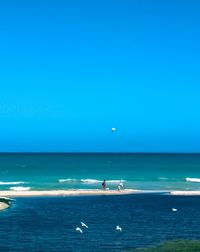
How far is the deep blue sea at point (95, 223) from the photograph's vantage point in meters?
36.6

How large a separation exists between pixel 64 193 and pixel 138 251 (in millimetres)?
32554

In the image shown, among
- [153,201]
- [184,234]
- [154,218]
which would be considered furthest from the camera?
[153,201]

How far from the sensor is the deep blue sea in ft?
120

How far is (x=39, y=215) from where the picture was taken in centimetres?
4775

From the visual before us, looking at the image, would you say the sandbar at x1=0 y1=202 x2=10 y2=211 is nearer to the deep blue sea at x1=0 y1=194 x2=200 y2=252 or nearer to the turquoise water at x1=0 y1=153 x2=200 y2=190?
the deep blue sea at x1=0 y1=194 x2=200 y2=252

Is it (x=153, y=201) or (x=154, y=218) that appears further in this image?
(x=153, y=201)

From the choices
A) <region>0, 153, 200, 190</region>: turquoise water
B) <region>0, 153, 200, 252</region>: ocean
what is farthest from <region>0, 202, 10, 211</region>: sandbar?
<region>0, 153, 200, 190</region>: turquoise water

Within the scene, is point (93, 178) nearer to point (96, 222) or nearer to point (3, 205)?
point (3, 205)

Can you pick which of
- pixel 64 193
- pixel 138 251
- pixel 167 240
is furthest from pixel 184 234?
pixel 64 193

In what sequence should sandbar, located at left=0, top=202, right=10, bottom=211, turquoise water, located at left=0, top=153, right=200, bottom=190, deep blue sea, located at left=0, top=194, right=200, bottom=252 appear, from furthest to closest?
turquoise water, located at left=0, top=153, right=200, bottom=190, sandbar, located at left=0, top=202, right=10, bottom=211, deep blue sea, located at left=0, top=194, right=200, bottom=252

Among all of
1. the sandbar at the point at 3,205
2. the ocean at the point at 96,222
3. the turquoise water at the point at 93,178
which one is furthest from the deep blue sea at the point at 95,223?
the turquoise water at the point at 93,178

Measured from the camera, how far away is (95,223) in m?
43.8

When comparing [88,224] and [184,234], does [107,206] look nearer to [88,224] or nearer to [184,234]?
[88,224]

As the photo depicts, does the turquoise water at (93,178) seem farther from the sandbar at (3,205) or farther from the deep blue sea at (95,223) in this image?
the sandbar at (3,205)
